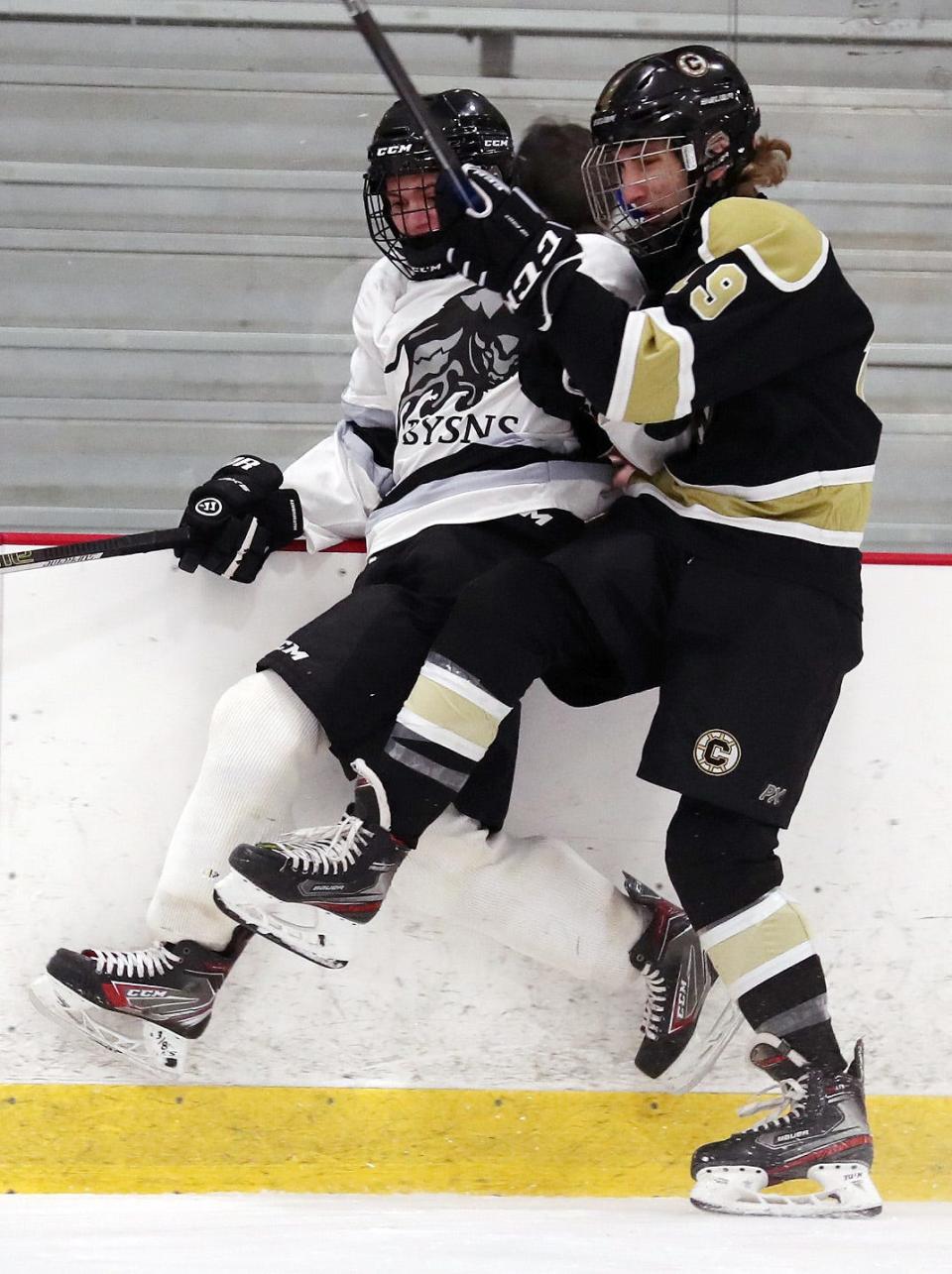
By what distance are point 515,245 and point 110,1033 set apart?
3.81 feet

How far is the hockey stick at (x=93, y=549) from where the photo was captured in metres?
1.82

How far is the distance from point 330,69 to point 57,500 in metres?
1.31

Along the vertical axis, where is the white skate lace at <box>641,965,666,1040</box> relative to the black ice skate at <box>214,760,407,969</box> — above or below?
below

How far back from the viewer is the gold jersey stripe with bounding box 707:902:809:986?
5.10 ft

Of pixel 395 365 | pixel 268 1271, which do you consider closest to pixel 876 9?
pixel 395 365

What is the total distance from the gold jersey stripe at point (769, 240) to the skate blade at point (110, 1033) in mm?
1224

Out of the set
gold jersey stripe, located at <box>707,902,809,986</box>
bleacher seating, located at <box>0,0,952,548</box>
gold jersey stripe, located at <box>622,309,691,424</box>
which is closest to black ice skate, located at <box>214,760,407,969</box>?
gold jersey stripe, located at <box>707,902,809,986</box>

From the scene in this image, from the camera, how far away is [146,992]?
175cm

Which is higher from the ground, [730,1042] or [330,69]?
[330,69]

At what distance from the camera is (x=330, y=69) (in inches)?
134

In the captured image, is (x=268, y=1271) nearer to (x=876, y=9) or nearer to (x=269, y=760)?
(x=269, y=760)

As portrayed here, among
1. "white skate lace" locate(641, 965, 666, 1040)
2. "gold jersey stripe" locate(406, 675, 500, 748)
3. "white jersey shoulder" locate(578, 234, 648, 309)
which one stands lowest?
"white skate lace" locate(641, 965, 666, 1040)

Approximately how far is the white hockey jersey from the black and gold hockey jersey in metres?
0.13

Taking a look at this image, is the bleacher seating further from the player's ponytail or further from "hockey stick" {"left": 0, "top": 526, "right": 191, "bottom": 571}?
the player's ponytail
